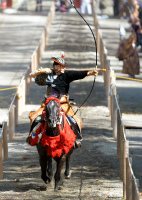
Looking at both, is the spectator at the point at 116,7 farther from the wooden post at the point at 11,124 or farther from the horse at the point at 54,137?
the horse at the point at 54,137

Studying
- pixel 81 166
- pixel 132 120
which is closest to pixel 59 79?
pixel 81 166

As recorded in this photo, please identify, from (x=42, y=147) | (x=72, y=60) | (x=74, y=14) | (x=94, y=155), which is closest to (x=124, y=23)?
(x=74, y=14)

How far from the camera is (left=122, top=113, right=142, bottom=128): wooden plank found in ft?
54.2

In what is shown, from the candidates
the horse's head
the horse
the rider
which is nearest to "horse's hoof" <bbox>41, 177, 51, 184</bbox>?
the horse

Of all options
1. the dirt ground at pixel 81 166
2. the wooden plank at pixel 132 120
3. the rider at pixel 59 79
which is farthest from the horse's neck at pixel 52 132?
the wooden plank at pixel 132 120

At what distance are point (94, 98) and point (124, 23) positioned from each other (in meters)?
23.0

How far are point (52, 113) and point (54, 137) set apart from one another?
0.54m

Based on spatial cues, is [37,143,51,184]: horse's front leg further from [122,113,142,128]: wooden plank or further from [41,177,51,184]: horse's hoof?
[122,113,142,128]: wooden plank

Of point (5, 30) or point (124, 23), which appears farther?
point (124, 23)

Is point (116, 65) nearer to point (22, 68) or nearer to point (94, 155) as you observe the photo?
point (22, 68)

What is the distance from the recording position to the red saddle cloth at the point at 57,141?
1063 centimetres

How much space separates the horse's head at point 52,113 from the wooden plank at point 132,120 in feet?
20.5

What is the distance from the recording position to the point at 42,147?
10781mm

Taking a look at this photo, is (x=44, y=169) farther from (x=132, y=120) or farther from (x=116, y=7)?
(x=116, y=7)
